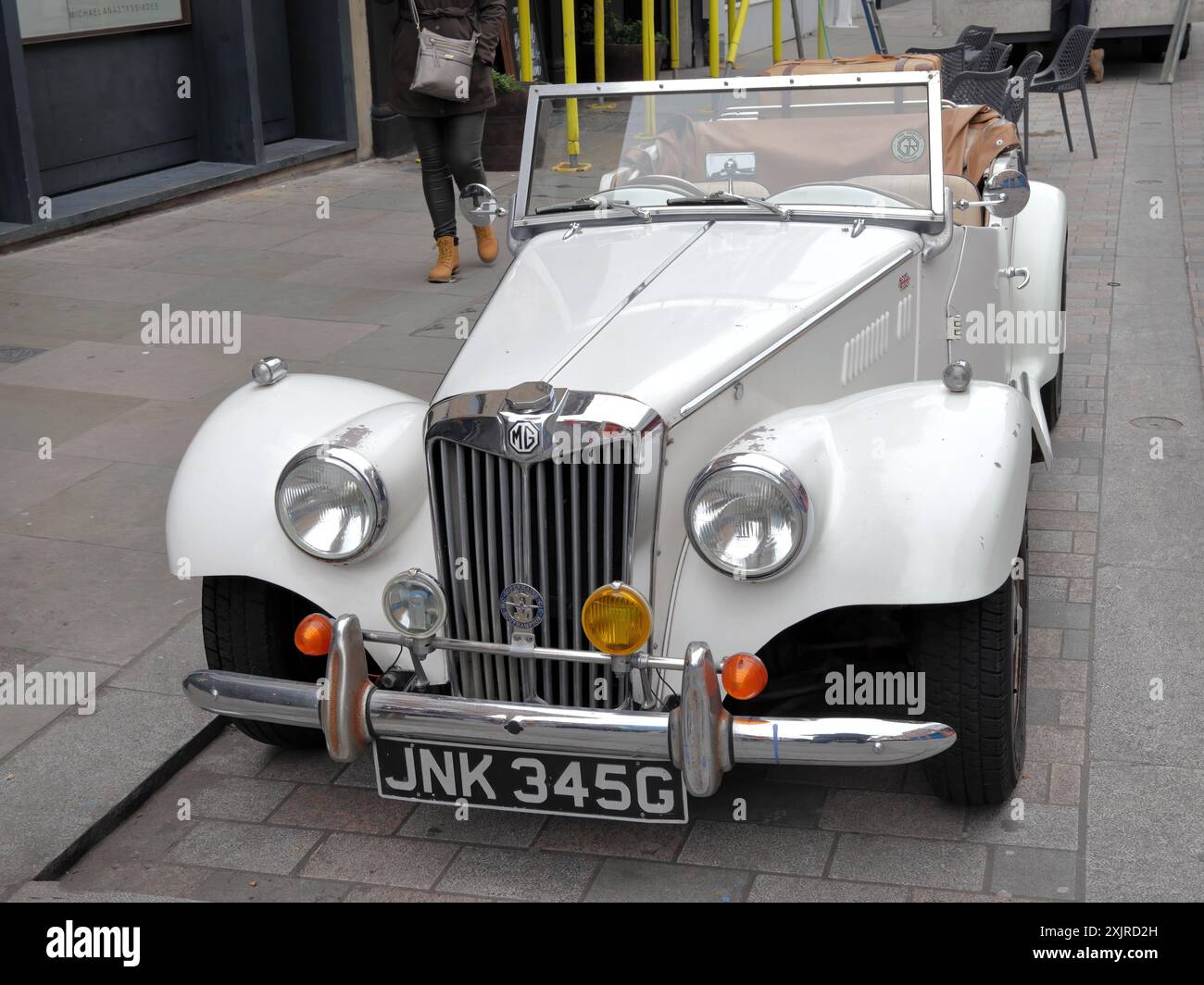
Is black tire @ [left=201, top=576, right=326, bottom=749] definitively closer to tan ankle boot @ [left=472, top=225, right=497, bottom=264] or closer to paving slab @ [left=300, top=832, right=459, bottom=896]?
paving slab @ [left=300, top=832, right=459, bottom=896]

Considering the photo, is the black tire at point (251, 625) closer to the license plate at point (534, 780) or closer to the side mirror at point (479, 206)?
the license plate at point (534, 780)

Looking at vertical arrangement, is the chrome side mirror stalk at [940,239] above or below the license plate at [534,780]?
above

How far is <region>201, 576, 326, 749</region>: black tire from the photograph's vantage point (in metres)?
3.69

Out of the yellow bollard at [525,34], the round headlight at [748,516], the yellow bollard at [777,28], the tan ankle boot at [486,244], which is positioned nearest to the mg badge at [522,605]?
the round headlight at [748,516]

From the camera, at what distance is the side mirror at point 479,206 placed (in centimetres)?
491

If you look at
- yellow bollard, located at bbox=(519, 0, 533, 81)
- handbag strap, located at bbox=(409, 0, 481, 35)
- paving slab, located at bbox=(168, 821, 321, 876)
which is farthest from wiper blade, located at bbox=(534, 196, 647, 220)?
yellow bollard, located at bbox=(519, 0, 533, 81)

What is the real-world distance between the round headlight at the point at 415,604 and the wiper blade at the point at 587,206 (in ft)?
5.23

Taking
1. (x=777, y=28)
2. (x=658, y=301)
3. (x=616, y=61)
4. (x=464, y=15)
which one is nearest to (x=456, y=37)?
(x=464, y=15)

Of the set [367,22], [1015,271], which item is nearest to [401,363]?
[1015,271]

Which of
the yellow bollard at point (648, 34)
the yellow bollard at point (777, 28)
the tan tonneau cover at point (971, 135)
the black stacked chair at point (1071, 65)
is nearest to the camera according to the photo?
the tan tonneau cover at point (971, 135)

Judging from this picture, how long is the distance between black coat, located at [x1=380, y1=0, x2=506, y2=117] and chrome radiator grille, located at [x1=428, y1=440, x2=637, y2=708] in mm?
5419

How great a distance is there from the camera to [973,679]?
3.27 m
